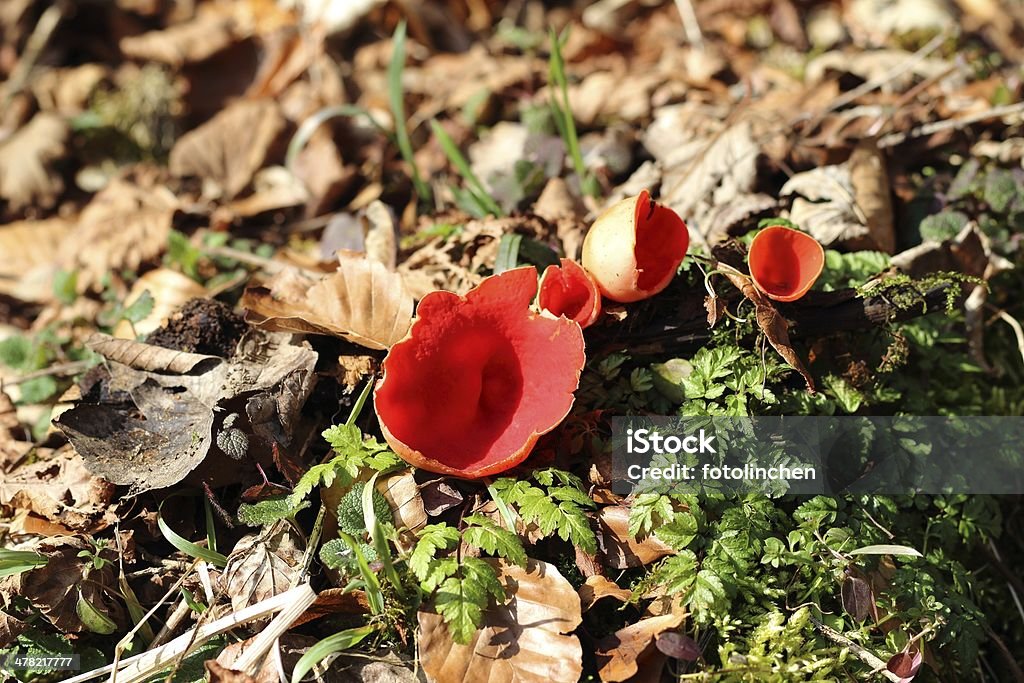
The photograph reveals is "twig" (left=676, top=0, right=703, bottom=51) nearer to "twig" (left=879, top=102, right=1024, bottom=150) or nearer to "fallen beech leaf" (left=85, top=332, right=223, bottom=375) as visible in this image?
"twig" (left=879, top=102, right=1024, bottom=150)

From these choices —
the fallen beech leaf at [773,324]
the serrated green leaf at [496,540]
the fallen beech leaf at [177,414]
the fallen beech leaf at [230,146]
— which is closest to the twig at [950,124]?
the fallen beech leaf at [773,324]

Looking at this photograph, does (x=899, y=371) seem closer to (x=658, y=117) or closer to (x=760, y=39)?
(x=658, y=117)

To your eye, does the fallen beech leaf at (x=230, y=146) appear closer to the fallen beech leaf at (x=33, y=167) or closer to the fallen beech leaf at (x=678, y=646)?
the fallen beech leaf at (x=33, y=167)

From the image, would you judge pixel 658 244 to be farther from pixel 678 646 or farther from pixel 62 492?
pixel 62 492

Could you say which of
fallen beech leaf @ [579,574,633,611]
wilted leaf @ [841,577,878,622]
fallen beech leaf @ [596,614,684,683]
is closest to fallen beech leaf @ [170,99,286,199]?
fallen beech leaf @ [579,574,633,611]

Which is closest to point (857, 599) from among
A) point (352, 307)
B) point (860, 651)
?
point (860, 651)

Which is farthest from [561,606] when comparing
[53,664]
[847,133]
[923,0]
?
[923,0]
